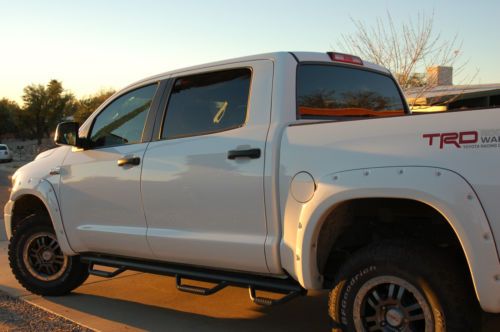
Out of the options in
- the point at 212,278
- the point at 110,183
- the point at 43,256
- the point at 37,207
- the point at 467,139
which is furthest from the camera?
the point at 37,207

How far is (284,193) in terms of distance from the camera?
3615 millimetres

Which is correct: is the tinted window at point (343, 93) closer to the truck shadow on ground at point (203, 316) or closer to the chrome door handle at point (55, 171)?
the truck shadow on ground at point (203, 316)

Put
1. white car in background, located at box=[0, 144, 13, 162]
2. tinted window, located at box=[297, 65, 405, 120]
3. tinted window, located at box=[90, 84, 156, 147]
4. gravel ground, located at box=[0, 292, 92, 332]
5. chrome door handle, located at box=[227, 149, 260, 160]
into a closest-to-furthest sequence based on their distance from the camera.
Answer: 1. chrome door handle, located at box=[227, 149, 260, 160]
2. tinted window, located at box=[297, 65, 405, 120]
3. gravel ground, located at box=[0, 292, 92, 332]
4. tinted window, located at box=[90, 84, 156, 147]
5. white car in background, located at box=[0, 144, 13, 162]

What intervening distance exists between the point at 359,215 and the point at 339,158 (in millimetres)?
455

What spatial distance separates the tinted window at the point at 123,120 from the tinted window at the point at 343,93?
1448 mm

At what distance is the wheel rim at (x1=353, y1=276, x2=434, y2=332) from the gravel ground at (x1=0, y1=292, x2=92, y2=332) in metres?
2.37

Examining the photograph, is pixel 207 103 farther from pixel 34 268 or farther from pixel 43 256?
pixel 34 268

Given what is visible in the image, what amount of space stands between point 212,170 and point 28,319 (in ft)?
7.29

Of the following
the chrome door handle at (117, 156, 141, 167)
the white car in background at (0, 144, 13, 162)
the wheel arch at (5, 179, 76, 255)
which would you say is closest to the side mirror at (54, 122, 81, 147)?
the wheel arch at (5, 179, 76, 255)

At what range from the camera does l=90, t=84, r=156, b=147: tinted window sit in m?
4.89

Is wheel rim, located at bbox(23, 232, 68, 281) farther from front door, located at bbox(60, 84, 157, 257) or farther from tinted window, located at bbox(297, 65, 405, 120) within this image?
A: tinted window, located at bbox(297, 65, 405, 120)

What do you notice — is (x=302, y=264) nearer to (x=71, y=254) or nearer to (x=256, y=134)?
(x=256, y=134)

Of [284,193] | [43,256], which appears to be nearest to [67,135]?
[43,256]

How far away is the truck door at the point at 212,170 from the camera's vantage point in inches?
151
